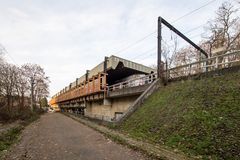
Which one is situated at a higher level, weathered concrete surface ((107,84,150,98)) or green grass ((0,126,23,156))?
weathered concrete surface ((107,84,150,98))

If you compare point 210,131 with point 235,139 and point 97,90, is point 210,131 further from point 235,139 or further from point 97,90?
point 97,90

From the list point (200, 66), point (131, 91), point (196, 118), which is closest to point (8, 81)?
point (131, 91)

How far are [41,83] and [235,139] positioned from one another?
41.7 metres

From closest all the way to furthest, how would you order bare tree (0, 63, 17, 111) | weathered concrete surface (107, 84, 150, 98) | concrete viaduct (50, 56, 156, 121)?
weathered concrete surface (107, 84, 150, 98) < concrete viaduct (50, 56, 156, 121) < bare tree (0, 63, 17, 111)

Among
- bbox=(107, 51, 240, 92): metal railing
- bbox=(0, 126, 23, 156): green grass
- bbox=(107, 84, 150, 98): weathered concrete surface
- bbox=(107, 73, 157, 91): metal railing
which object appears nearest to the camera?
bbox=(0, 126, 23, 156): green grass

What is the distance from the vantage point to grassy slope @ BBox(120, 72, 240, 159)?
6.38m

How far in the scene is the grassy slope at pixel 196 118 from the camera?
6383mm

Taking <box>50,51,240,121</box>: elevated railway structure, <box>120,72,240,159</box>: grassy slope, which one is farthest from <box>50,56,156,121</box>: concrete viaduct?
<box>120,72,240,159</box>: grassy slope

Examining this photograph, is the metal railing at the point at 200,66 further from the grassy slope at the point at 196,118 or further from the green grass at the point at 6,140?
the green grass at the point at 6,140

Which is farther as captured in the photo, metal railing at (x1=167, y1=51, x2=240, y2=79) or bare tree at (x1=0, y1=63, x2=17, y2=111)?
bare tree at (x1=0, y1=63, x2=17, y2=111)

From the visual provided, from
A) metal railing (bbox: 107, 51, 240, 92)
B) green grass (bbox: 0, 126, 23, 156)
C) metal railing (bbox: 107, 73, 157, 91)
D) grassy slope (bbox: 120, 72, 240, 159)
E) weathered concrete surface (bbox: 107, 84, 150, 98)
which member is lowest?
green grass (bbox: 0, 126, 23, 156)

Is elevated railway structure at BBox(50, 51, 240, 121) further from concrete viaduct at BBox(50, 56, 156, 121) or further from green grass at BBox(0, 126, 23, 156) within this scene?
green grass at BBox(0, 126, 23, 156)

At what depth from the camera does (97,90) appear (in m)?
24.2

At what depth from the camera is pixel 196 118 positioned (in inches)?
328
